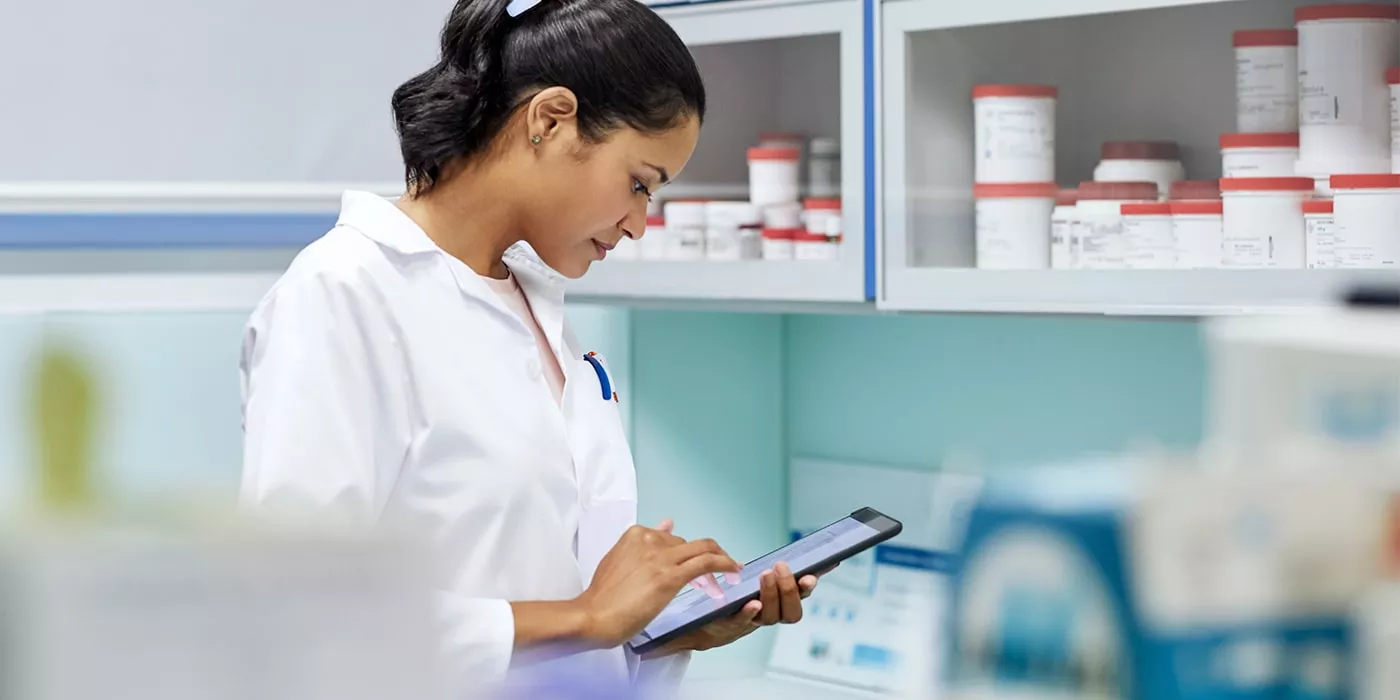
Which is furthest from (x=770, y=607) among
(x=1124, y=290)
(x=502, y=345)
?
(x=1124, y=290)

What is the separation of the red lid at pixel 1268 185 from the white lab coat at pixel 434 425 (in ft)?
2.49

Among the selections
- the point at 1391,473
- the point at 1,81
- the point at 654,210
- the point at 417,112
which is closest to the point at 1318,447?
the point at 1391,473

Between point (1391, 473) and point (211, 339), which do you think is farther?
point (211, 339)

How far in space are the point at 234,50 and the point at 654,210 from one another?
624 millimetres

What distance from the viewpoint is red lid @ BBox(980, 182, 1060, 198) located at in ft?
5.87

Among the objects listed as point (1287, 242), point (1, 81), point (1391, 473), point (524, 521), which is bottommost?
point (524, 521)

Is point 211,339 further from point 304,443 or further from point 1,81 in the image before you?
point 304,443

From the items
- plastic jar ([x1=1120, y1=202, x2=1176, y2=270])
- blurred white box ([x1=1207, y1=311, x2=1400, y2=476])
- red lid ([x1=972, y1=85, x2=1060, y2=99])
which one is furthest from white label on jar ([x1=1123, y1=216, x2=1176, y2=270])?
blurred white box ([x1=1207, y1=311, x2=1400, y2=476])

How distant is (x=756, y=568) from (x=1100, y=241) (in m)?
0.67

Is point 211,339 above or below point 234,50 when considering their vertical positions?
below

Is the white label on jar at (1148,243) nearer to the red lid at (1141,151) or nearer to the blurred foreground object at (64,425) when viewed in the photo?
the red lid at (1141,151)

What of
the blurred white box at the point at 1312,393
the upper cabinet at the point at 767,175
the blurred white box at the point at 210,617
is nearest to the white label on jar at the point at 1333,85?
the upper cabinet at the point at 767,175

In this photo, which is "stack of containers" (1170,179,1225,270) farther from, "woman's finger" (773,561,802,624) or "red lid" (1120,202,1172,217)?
"woman's finger" (773,561,802,624)

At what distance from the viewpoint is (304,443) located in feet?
3.59
